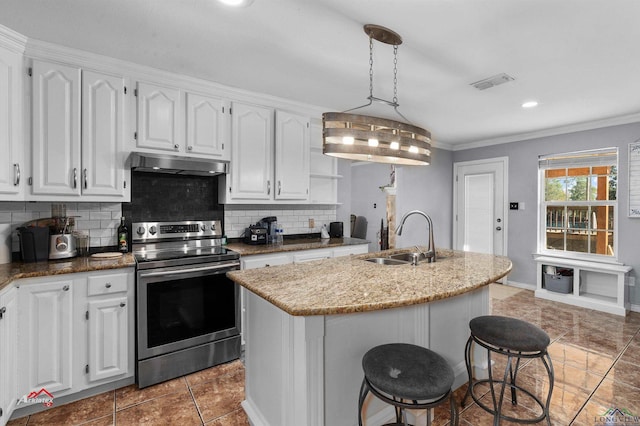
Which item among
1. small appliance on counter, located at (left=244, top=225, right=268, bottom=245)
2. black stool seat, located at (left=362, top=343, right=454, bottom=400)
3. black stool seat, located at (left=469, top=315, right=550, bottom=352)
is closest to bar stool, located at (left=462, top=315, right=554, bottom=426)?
black stool seat, located at (left=469, top=315, right=550, bottom=352)

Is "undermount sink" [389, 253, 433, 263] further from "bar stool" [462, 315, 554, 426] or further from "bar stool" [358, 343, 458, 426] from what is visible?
"bar stool" [358, 343, 458, 426]

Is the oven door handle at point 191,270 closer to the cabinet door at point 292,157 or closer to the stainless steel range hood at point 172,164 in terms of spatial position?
the stainless steel range hood at point 172,164

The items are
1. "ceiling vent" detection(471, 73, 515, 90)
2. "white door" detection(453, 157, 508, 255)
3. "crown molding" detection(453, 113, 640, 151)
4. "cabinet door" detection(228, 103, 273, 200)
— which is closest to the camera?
"ceiling vent" detection(471, 73, 515, 90)

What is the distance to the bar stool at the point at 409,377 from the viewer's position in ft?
4.01

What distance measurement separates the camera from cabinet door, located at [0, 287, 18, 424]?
174 centimetres

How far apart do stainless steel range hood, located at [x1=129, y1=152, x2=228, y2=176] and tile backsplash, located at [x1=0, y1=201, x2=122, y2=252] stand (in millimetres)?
458

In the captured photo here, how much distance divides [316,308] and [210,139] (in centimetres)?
220

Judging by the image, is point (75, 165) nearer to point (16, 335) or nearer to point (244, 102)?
point (16, 335)

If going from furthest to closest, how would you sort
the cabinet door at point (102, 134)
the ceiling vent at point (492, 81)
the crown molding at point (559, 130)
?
1. the crown molding at point (559, 130)
2. the ceiling vent at point (492, 81)
3. the cabinet door at point (102, 134)

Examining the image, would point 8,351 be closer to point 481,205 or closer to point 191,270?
point 191,270

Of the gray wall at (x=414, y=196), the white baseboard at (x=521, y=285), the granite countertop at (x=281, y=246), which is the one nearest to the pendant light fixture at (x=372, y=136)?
the granite countertop at (x=281, y=246)

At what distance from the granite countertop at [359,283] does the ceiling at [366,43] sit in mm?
1559

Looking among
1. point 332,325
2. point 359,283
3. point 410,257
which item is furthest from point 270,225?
point 332,325

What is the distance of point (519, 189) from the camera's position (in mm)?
5004
